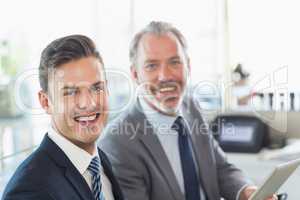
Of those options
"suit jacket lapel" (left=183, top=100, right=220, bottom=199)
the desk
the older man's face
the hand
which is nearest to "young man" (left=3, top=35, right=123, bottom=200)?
the older man's face

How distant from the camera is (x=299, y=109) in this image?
9.11 feet

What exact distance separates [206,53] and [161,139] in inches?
81.0

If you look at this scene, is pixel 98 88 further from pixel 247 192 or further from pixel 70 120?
pixel 247 192

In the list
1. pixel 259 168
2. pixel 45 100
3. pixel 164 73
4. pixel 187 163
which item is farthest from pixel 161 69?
pixel 259 168

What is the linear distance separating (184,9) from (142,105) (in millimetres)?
2073

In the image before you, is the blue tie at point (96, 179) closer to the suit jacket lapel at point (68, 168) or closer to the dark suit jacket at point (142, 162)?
the suit jacket lapel at point (68, 168)

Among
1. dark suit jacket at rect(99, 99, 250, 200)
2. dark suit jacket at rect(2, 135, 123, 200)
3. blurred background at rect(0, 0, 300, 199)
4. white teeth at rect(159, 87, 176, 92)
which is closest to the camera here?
dark suit jacket at rect(2, 135, 123, 200)

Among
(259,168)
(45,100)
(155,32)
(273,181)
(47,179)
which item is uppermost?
(155,32)

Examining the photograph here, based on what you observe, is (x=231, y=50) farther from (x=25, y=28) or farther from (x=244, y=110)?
(x=25, y=28)

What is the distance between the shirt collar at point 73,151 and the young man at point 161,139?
406mm

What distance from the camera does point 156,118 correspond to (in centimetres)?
176

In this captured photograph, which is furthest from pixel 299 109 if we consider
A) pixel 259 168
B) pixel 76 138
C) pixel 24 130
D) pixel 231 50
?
pixel 76 138

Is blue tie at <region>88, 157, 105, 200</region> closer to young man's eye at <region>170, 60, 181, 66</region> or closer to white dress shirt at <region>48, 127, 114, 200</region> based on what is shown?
white dress shirt at <region>48, 127, 114, 200</region>

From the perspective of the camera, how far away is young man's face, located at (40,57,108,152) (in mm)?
1126
